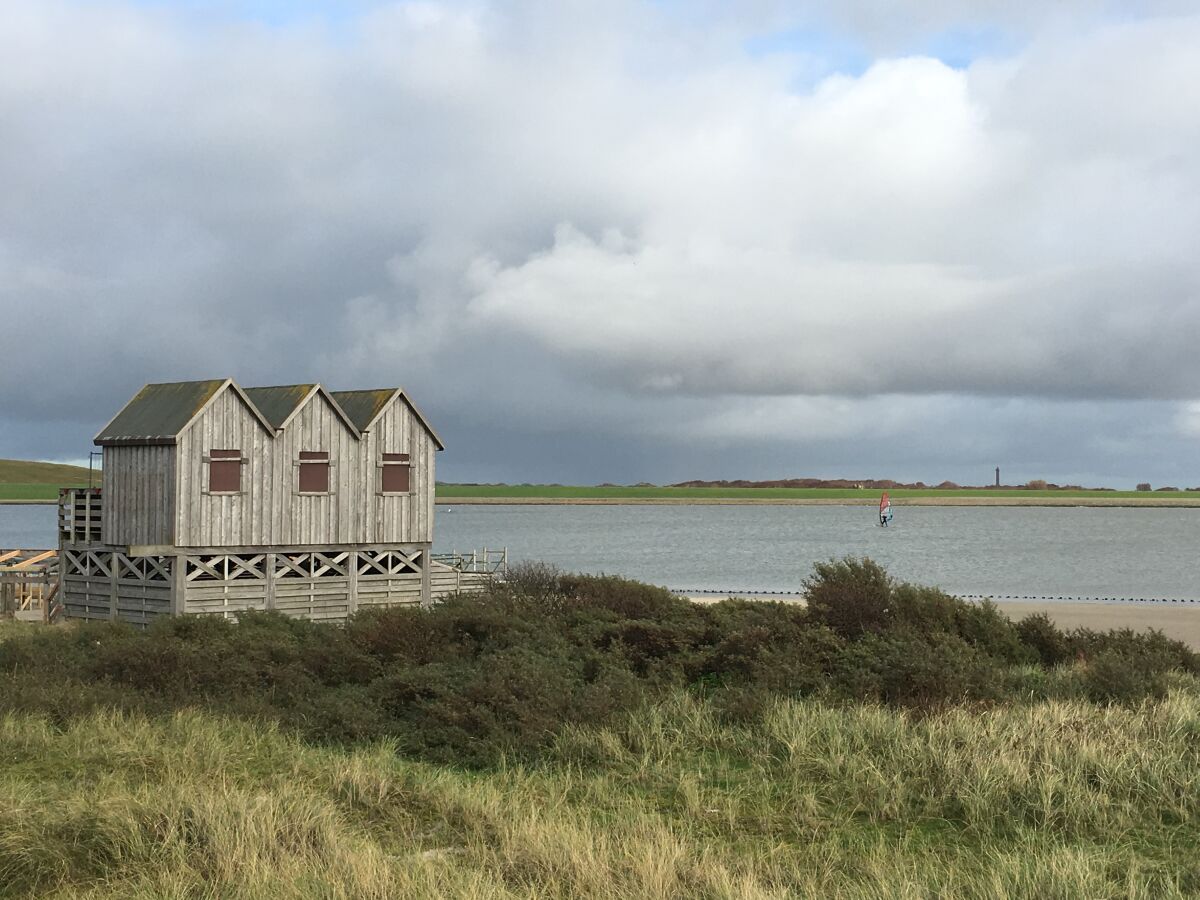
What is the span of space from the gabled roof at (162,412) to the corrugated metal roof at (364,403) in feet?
10.6

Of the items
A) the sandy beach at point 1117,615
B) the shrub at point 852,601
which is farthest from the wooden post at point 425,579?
the shrub at point 852,601

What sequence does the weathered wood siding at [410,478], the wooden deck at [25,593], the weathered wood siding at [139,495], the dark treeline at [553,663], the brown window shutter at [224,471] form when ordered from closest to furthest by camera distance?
the dark treeline at [553,663] → the weathered wood siding at [139,495] → the brown window shutter at [224,471] → the weathered wood siding at [410,478] → the wooden deck at [25,593]

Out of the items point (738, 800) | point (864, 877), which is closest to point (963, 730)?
point (738, 800)

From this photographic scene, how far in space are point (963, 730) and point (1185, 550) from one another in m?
91.1

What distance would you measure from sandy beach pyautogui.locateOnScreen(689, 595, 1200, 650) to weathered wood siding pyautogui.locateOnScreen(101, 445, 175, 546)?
15370 millimetres

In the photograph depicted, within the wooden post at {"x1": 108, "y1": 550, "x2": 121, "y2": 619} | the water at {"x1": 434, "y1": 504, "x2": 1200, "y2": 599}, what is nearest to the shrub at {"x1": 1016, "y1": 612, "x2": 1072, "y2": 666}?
the wooden post at {"x1": 108, "y1": 550, "x2": 121, "y2": 619}

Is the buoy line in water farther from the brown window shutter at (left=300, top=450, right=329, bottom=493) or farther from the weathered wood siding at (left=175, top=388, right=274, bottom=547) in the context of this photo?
the weathered wood siding at (left=175, top=388, right=274, bottom=547)

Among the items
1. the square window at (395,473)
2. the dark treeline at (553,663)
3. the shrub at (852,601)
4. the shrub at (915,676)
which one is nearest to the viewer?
the dark treeline at (553,663)

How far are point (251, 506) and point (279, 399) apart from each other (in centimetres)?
331

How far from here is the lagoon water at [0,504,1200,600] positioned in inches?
2442

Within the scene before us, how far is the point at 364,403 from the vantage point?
34500mm

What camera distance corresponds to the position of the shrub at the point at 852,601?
18141 mm

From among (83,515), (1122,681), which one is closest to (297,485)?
(83,515)

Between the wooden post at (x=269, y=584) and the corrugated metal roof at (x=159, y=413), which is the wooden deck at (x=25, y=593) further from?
the wooden post at (x=269, y=584)
